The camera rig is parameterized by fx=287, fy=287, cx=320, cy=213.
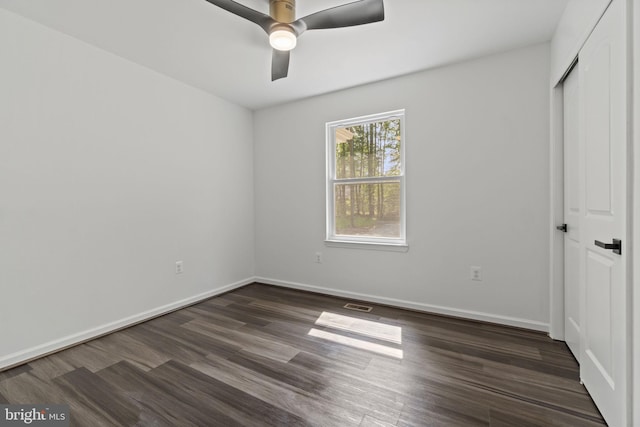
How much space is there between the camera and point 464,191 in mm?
2775

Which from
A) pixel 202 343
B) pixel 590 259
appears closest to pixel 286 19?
pixel 590 259

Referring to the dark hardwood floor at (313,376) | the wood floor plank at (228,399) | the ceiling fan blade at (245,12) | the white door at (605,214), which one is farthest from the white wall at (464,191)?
the wood floor plank at (228,399)

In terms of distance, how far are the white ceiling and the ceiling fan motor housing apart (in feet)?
0.45

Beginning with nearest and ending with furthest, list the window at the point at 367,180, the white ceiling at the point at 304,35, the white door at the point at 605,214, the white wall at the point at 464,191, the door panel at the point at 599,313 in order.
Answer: the white door at the point at 605,214 < the door panel at the point at 599,313 < the white ceiling at the point at 304,35 < the white wall at the point at 464,191 < the window at the point at 367,180

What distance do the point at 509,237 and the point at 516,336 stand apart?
84cm

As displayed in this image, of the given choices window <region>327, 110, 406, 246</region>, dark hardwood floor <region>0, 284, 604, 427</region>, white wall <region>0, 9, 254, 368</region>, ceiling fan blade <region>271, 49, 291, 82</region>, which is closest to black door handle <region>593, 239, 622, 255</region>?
dark hardwood floor <region>0, 284, 604, 427</region>

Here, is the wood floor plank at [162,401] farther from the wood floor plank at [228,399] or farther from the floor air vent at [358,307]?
the floor air vent at [358,307]

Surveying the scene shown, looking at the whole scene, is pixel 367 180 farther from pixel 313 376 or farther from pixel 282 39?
pixel 313 376

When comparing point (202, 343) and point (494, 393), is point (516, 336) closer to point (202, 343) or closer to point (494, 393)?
point (494, 393)

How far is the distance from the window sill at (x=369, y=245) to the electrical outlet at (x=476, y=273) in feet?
2.10

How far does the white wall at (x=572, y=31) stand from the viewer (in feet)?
5.08

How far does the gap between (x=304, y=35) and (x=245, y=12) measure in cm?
69

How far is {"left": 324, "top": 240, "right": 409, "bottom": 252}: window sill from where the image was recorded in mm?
3104

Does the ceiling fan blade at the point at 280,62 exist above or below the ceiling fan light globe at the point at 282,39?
above
